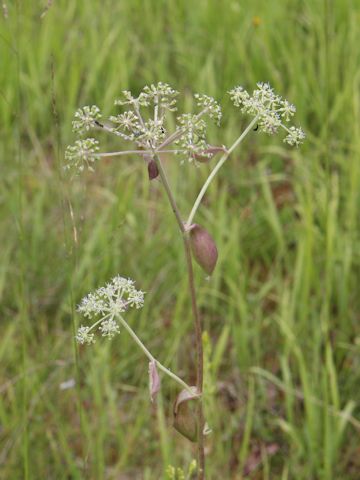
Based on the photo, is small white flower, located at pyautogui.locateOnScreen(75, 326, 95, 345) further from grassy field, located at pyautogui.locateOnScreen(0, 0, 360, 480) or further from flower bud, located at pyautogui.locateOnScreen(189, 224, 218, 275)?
grassy field, located at pyautogui.locateOnScreen(0, 0, 360, 480)

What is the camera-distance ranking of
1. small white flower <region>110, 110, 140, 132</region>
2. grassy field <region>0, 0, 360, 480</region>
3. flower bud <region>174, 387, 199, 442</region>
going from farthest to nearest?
grassy field <region>0, 0, 360, 480</region> → flower bud <region>174, 387, 199, 442</region> → small white flower <region>110, 110, 140, 132</region>

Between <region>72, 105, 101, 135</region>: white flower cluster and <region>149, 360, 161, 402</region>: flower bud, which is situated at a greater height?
<region>72, 105, 101, 135</region>: white flower cluster

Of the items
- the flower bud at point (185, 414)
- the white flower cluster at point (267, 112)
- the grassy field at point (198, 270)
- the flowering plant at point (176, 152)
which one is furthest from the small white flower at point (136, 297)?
the grassy field at point (198, 270)

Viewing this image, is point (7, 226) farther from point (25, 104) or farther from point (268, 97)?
point (268, 97)

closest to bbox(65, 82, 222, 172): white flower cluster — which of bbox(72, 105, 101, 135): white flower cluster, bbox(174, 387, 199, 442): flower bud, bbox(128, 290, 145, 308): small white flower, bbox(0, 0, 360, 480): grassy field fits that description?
bbox(72, 105, 101, 135): white flower cluster

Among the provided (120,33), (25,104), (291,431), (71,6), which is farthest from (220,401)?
(71,6)

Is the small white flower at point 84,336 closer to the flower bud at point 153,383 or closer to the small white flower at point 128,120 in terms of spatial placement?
the flower bud at point 153,383

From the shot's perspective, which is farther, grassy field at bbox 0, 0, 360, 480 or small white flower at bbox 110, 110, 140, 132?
grassy field at bbox 0, 0, 360, 480
